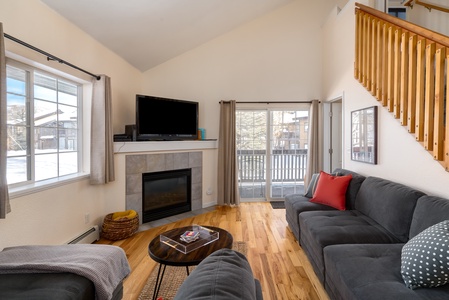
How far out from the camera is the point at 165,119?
4094 millimetres

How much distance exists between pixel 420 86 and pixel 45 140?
362 centimetres

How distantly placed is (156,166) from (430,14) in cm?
438

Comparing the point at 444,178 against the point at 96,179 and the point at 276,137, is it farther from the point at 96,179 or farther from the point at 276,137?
the point at 96,179

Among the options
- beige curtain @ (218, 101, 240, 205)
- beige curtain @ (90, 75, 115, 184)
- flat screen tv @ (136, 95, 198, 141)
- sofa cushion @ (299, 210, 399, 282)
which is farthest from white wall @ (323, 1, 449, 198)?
beige curtain @ (90, 75, 115, 184)

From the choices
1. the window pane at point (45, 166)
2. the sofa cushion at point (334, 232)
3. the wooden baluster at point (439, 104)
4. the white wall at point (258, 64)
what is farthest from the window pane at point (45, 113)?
the wooden baluster at point (439, 104)

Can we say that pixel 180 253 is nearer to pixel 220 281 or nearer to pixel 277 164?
pixel 220 281

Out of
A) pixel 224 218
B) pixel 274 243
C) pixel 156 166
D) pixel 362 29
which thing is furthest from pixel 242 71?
pixel 274 243

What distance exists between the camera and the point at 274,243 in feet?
10.1

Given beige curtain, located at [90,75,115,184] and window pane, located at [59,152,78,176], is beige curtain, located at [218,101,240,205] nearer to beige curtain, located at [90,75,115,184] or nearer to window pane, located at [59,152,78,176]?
beige curtain, located at [90,75,115,184]

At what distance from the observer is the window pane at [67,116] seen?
285 centimetres

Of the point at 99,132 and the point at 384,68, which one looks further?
the point at 99,132

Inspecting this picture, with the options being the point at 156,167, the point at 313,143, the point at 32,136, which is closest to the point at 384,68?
the point at 313,143

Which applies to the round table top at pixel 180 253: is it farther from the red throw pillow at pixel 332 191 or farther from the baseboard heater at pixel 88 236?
the red throw pillow at pixel 332 191

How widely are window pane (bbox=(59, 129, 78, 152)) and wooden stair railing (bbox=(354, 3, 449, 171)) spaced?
11.9 ft
